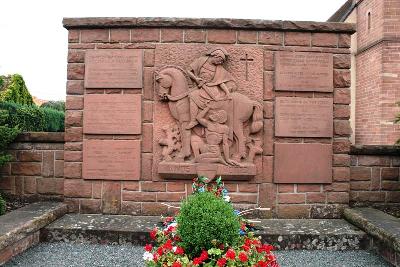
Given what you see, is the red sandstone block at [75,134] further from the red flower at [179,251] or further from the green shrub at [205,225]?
the red flower at [179,251]

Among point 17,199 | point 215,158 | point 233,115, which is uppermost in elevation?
point 233,115

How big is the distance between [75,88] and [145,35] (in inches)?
46.3

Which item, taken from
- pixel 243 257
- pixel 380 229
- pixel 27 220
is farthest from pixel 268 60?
pixel 27 220

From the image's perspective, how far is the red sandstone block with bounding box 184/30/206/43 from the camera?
5.13 meters

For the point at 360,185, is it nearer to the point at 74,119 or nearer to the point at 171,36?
A: the point at 171,36

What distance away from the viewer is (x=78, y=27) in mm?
5191

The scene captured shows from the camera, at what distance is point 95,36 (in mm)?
5188

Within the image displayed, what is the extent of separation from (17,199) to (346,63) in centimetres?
495

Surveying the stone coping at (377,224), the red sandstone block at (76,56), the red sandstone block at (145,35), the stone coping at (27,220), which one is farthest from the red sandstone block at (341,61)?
the stone coping at (27,220)

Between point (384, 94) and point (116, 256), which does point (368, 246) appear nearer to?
point (116, 256)

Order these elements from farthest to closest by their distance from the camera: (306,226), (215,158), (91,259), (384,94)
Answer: (384,94), (215,158), (306,226), (91,259)

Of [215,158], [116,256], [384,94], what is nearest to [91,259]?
[116,256]

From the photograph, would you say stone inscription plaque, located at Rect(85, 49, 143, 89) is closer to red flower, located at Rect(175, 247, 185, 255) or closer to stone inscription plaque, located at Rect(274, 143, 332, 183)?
stone inscription plaque, located at Rect(274, 143, 332, 183)

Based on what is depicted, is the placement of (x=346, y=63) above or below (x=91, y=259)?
above
